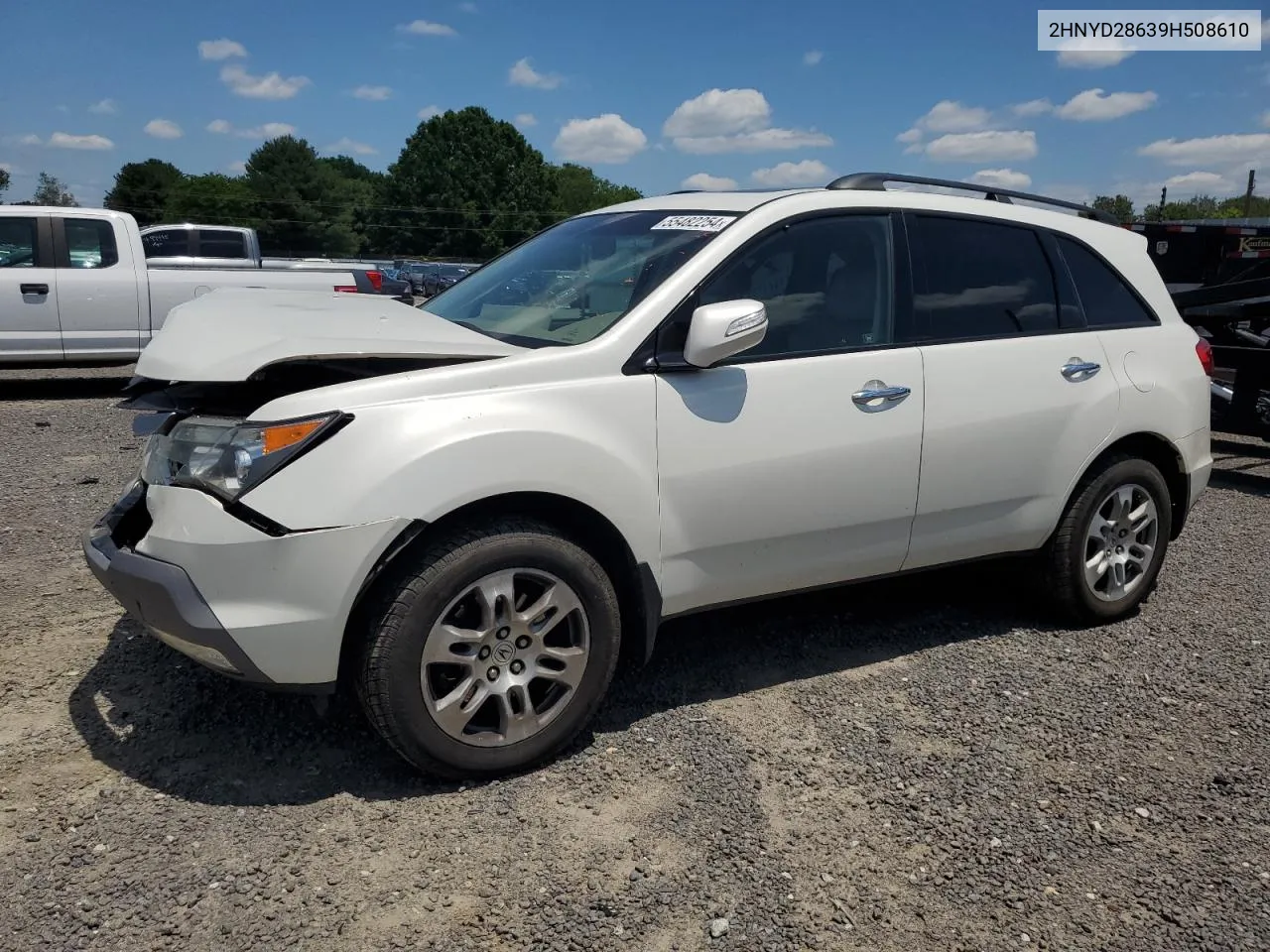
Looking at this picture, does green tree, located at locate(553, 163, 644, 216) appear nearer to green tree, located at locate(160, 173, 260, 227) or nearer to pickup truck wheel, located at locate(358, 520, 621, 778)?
green tree, located at locate(160, 173, 260, 227)

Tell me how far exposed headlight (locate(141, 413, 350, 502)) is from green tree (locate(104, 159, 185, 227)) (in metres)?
95.6

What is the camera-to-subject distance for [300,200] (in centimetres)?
8594

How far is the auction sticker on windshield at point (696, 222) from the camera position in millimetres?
3590

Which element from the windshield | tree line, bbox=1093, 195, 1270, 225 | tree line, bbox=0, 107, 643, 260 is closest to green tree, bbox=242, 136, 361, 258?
tree line, bbox=0, 107, 643, 260

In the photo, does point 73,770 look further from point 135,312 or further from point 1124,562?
point 135,312

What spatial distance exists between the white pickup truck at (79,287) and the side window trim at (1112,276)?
7.34 meters

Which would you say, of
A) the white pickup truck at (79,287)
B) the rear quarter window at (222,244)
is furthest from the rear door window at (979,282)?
the rear quarter window at (222,244)

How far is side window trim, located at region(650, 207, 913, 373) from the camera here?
129 inches

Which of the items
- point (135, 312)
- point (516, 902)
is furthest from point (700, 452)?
point (135, 312)

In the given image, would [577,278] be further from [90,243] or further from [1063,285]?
[90,243]

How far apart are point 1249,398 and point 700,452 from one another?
645 centimetres

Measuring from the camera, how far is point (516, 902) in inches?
101

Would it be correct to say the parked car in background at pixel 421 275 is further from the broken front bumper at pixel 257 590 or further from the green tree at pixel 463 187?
the green tree at pixel 463 187

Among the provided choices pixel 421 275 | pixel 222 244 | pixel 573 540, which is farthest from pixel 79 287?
pixel 421 275
